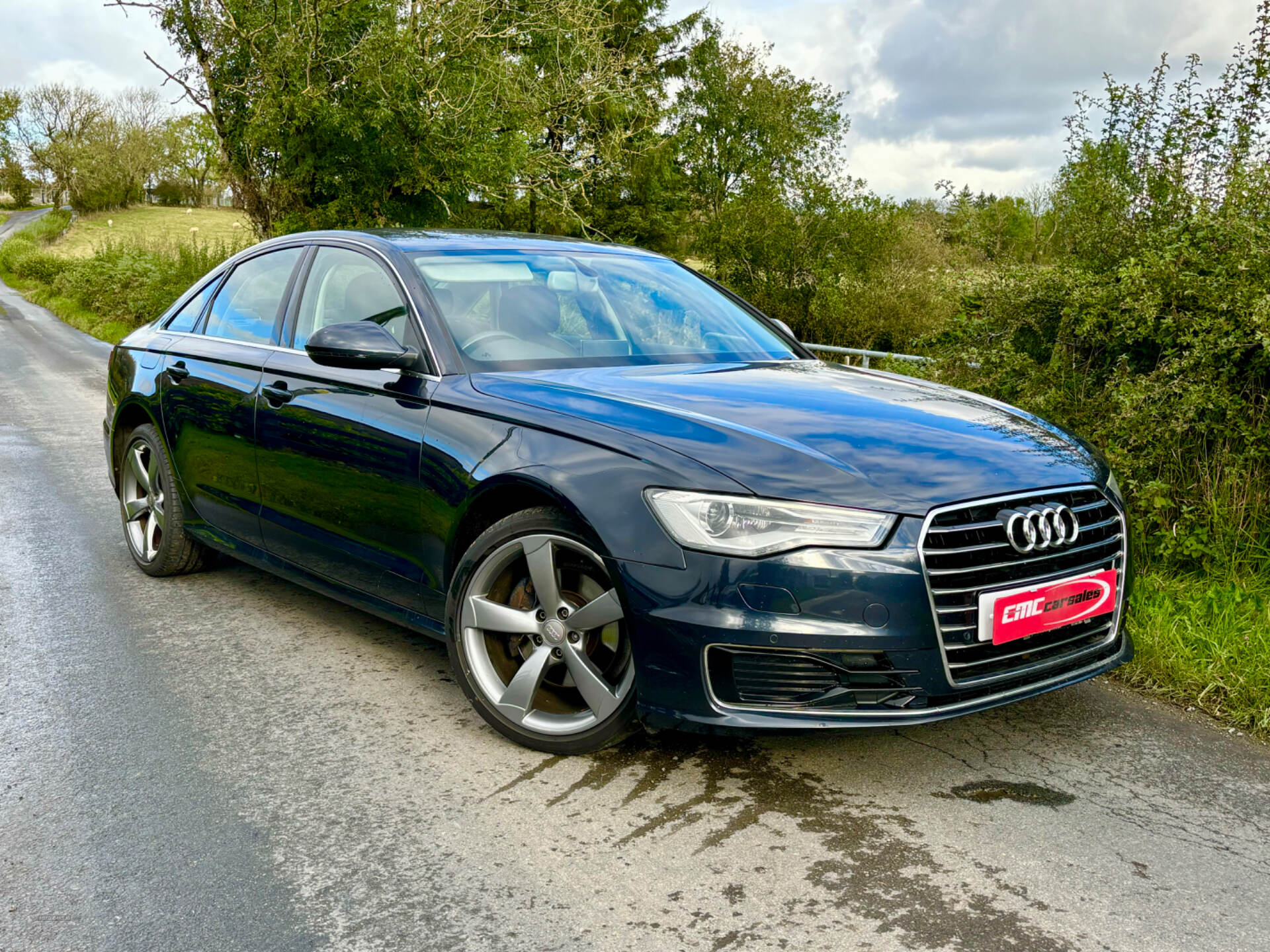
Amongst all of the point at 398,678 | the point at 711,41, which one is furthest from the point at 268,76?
the point at 711,41

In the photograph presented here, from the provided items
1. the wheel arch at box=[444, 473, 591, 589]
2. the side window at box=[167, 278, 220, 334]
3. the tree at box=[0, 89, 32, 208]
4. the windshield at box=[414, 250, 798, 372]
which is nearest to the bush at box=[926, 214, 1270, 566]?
the windshield at box=[414, 250, 798, 372]

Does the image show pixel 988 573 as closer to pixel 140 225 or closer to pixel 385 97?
pixel 385 97

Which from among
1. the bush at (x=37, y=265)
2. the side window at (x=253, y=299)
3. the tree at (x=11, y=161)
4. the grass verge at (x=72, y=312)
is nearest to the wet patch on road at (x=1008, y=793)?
the side window at (x=253, y=299)

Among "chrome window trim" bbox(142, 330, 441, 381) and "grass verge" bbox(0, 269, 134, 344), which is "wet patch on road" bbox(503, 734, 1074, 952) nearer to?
"chrome window trim" bbox(142, 330, 441, 381)

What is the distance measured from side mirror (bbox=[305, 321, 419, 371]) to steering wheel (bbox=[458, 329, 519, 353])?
0.56 ft

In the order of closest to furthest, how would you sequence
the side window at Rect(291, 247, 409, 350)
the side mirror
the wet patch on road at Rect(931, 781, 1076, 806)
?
the wet patch on road at Rect(931, 781, 1076, 806), the side mirror, the side window at Rect(291, 247, 409, 350)

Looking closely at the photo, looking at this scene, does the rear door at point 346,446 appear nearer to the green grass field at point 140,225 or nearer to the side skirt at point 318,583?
the side skirt at point 318,583

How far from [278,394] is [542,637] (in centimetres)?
174

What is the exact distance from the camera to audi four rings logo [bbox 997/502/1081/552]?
3150mm

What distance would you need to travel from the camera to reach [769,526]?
9.98ft

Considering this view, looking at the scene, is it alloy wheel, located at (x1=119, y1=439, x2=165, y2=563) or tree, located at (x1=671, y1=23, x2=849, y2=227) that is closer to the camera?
alloy wheel, located at (x1=119, y1=439, x2=165, y2=563)

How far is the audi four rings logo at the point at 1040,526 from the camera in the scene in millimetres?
3150

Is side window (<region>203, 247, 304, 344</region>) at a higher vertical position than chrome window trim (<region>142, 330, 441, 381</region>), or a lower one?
higher

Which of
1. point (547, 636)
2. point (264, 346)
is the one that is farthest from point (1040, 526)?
point (264, 346)
